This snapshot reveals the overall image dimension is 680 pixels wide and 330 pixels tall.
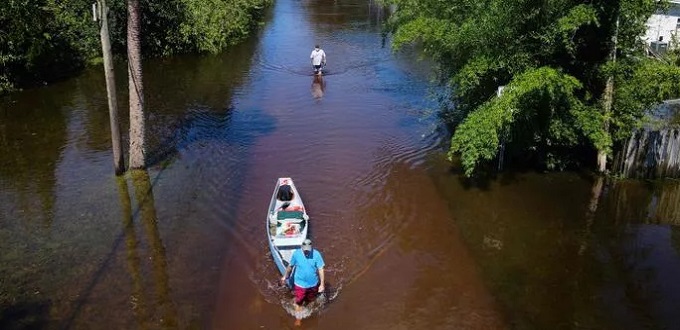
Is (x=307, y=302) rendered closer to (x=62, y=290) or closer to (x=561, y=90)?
(x=62, y=290)

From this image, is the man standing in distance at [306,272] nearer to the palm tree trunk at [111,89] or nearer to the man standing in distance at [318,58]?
the palm tree trunk at [111,89]

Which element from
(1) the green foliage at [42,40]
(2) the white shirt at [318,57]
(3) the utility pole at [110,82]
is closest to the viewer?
(3) the utility pole at [110,82]

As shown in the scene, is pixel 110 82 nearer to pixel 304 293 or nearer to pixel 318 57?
pixel 304 293

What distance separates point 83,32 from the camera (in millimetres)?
27328

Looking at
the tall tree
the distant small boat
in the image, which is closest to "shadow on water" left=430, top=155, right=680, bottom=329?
the distant small boat

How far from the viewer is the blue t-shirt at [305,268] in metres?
10.7

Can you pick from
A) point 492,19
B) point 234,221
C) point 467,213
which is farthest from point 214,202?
point 492,19

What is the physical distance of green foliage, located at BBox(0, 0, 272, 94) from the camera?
23.0m

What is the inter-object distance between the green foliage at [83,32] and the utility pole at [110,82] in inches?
354

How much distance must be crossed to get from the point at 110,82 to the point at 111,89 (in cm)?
19

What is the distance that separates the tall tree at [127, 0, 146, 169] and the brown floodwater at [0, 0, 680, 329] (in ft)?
1.95

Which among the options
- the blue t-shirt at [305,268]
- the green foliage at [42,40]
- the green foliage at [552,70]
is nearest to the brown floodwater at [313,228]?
the blue t-shirt at [305,268]

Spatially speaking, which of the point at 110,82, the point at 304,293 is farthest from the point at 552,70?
the point at 110,82

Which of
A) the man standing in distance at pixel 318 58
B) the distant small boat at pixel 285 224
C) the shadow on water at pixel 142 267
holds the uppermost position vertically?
the man standing in distance at pixel 318 58
